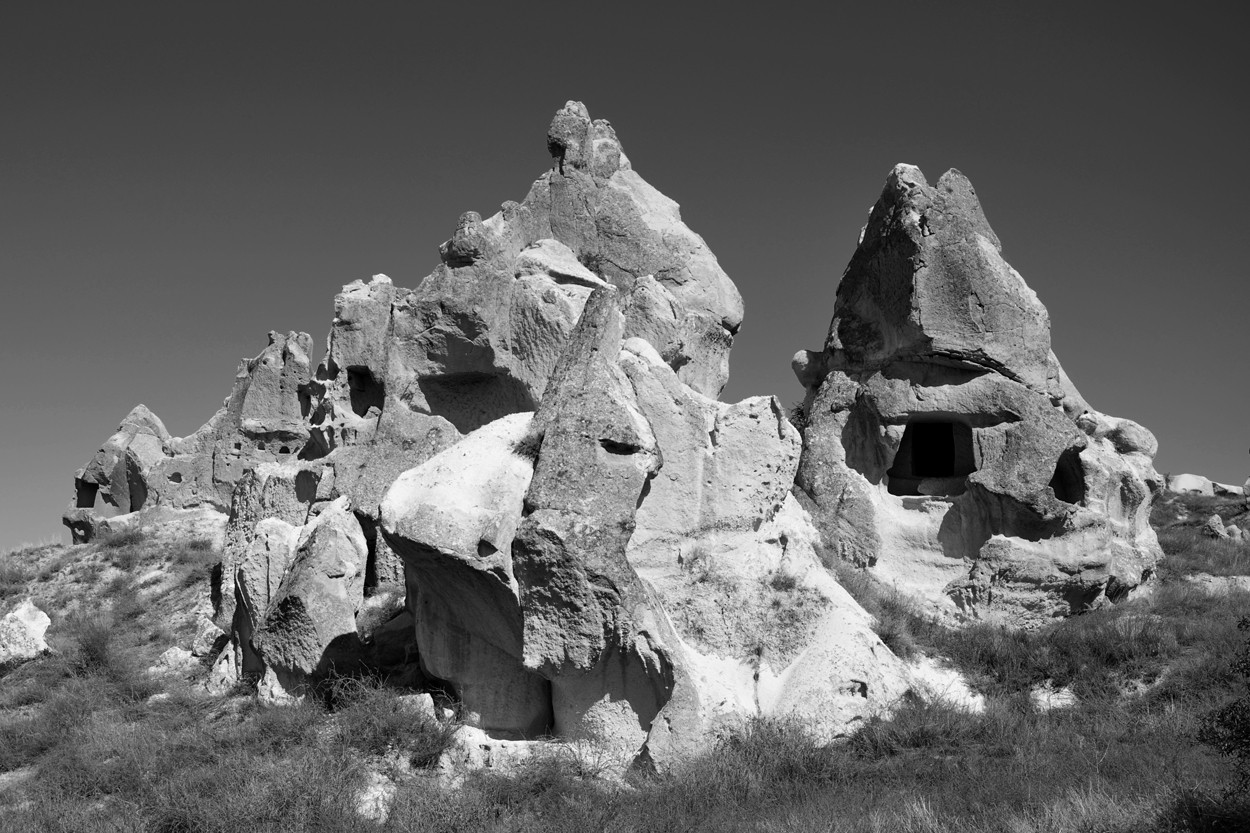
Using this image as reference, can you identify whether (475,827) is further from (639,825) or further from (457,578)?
(457,578)

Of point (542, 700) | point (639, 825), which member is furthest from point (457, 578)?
point (639, 825)

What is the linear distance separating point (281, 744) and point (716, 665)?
299 cm

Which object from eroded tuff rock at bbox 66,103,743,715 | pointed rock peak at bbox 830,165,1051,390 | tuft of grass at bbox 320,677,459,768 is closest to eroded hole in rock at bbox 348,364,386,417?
eroded tuff rock at bbox 66,103,743,715

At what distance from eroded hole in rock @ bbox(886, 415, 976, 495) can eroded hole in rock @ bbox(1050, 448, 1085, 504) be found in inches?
36.7

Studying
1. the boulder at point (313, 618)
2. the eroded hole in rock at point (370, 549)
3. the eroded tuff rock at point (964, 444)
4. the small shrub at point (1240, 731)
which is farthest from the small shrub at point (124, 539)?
the small shrub at point (1240, 731)

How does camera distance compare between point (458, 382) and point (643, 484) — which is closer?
point (643, 484)

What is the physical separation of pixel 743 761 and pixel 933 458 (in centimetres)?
818

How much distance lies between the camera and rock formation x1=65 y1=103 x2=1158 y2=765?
717 centimetres

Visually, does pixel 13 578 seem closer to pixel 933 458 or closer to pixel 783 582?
pixel 783 582

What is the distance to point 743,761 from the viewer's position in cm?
663

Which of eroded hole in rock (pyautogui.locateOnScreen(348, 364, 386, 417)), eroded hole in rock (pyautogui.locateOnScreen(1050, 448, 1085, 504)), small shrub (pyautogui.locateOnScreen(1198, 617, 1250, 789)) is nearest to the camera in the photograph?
small shrub (pyautogui.locateOnScreen(1198, 617, 1250, 789))

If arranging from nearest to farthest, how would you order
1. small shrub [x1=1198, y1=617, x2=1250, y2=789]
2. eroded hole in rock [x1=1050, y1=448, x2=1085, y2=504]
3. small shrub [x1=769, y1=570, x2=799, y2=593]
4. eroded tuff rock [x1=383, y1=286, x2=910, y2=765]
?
small shrub [x1=1198, y1=617, x2=1250, y2=789] < eroded tuff rock [x1=383, y1=286, x2=910, y2=765] < small shrub [x1=769, y1=570, x2=799, y2=593] < eroded hole in rock [x1=1050, y1=448, x2=1085, y2=504]

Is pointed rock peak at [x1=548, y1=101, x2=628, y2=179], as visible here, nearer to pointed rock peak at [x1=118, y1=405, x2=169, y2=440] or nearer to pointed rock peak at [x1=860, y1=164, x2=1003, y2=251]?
pointed rock peak at [x1=860, y1=164, x2=1003, y2=251]

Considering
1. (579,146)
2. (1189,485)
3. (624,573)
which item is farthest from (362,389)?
(1189,485)
